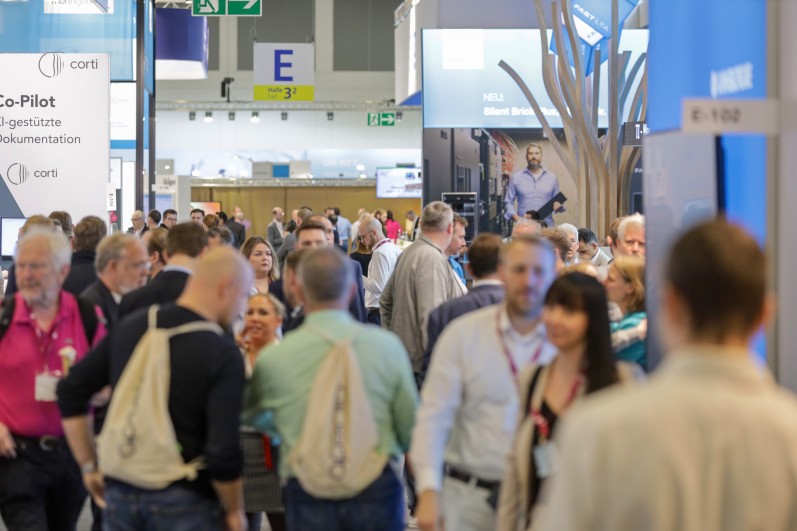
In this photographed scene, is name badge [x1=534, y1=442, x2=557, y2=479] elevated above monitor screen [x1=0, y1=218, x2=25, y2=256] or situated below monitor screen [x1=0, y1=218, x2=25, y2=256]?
below

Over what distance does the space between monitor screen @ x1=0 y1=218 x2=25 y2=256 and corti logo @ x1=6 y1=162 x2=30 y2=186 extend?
0.37 meters

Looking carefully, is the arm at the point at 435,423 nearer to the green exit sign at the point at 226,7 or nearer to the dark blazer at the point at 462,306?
the dark blazer at the point at 462,306

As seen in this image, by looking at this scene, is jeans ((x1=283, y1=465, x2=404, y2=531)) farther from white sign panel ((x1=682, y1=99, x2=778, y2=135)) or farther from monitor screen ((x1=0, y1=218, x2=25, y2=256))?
monitor screen ((x1=0, y1=218, x2=25, y2=256))

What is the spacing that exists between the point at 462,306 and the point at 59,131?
25.3 feet

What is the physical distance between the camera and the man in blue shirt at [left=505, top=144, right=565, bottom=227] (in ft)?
46.2

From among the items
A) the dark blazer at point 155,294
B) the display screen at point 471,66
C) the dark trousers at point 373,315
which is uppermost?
the display screen at point 471,66

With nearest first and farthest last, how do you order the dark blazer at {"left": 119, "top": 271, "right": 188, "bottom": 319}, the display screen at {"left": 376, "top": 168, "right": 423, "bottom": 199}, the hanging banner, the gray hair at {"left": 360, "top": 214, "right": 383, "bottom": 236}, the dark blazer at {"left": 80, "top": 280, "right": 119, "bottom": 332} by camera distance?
the dark blazer at {"left": 119, "top": 271, "right": 188, "bottom": 319}, the dark blazer at {"left": 80, "top": 280, "right": 119, "bottom": 332}, the gray hair at {"left": 360, "top": 214, "right": 383, "bottom": 236}, the hanging banner, the display screen at {"left": 376, "top": 168, "right": 423, "bottom": 199}

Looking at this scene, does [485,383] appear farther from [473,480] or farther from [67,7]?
[67,7]

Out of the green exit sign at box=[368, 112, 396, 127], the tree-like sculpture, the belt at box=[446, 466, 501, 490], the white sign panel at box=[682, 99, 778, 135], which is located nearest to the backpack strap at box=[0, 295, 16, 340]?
the belt at box=[446, 466, 501, 490]

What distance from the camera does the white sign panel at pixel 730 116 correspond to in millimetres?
2982

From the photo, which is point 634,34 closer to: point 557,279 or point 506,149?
point 506,149

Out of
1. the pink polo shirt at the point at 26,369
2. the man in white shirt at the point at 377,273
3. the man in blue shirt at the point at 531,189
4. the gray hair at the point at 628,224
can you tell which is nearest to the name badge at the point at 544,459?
the pink polo shirt at the point at 26,369

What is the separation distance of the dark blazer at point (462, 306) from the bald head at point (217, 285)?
5.26 ft

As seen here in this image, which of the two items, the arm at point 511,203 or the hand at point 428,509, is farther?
the arm at point 511,203
